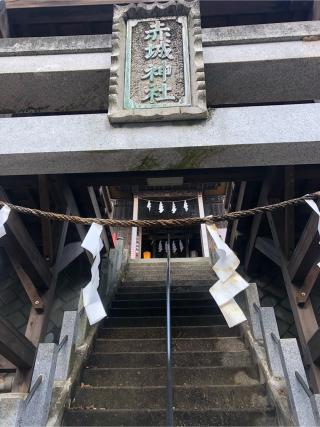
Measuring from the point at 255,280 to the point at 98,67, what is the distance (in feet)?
16.0

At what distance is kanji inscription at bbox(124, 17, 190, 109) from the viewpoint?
287cm

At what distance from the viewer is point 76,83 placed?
3.46 m

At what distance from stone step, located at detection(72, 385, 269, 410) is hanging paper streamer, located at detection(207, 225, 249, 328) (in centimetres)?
115

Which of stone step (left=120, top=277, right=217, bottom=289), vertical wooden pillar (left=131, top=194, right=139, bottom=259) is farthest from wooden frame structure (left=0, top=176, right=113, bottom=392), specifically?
vertical wooden pillar (left=131, top=194, right=139, bottom=259)

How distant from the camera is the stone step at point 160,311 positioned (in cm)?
449

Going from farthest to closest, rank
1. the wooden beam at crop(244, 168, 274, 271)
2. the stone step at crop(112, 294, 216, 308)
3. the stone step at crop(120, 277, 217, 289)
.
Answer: the stone step at crop(120, 277, 217, 289) < the stone step at crop(112, 294, 216, 308) < the wooden beam at crop(244, 168, 274, 271)

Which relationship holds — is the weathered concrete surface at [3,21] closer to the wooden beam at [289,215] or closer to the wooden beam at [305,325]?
the wooden beam at [289,215]

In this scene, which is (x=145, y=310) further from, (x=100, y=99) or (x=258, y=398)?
(x=100, y=99)

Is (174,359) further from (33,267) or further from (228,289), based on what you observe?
(33,267)

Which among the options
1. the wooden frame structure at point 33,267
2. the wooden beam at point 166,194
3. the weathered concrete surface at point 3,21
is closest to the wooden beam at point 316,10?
the wooden frame structure at point 33,267

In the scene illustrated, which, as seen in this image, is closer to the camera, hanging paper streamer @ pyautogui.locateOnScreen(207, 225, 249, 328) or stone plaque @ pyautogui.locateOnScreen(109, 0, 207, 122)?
hanging paper streamer @ pyautogui.locateOnScreen(207, 225, 249, 328)

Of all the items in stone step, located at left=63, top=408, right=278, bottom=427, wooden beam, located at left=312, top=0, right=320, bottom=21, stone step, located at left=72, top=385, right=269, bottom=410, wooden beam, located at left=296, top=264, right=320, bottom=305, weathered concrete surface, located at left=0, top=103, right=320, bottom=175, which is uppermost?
wooden beam, located at left=312, top=0, right=320, bottom=21

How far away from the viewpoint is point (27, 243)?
12.6 ft

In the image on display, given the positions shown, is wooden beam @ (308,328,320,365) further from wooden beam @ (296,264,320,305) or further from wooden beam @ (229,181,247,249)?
wooden beam @ (229,181,247,249)
